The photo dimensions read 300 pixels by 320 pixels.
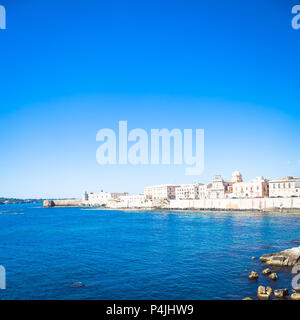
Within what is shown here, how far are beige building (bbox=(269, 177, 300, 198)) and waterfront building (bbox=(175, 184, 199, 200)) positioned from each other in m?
37.8

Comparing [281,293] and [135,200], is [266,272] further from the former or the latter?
[135,200]

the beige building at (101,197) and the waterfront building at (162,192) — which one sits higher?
the waterfront building at (162,192)

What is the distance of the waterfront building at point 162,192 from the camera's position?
432ft

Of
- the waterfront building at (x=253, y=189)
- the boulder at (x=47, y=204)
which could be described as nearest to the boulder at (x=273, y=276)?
the waterfront building at (x=253, y=189)

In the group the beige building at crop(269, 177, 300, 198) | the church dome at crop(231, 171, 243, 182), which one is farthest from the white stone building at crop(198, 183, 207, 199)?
the beige building at crop(269, 177, 300, 198)

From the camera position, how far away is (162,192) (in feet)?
442

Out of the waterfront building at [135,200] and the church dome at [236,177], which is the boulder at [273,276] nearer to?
the church dome at [236,177]

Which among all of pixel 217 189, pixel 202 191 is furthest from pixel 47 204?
pixel 217 189

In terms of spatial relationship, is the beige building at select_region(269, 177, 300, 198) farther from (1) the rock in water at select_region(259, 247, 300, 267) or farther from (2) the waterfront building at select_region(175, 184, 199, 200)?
(1) the rock in water at select_region(259, 247, 300, 267)

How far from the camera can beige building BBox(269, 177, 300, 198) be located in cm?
7869

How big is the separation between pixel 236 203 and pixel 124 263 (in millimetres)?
66541

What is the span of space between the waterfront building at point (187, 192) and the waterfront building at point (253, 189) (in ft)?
79.5
